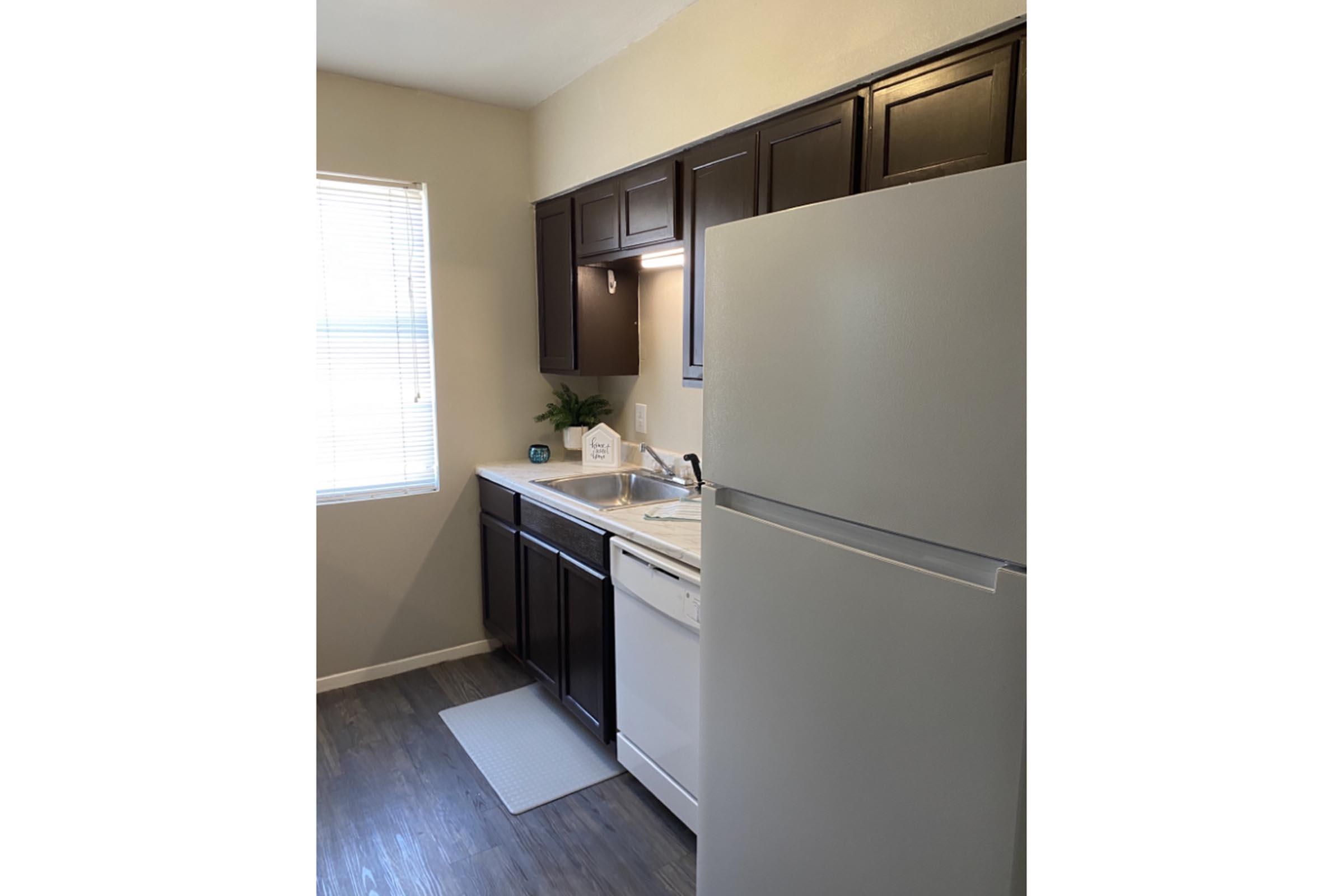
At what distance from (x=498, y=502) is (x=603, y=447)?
50 centimetres

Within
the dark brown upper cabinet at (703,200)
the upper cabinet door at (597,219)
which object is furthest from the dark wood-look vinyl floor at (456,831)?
the upper cabinet door at (597,219)

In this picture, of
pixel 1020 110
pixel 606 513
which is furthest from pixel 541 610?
pixel 1020 110

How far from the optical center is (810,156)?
184 cm

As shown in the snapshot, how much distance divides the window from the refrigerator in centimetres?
200

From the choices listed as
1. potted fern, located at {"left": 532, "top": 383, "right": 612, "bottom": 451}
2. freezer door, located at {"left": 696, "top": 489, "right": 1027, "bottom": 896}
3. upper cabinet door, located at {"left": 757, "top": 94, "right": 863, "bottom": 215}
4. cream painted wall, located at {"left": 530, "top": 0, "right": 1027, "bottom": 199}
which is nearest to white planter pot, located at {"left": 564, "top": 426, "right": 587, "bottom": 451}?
potted fern, located at {"left": 532, "top": 383, "right": 612, "bottom": 451}

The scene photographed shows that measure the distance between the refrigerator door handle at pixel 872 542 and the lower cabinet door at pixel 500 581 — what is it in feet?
5.58

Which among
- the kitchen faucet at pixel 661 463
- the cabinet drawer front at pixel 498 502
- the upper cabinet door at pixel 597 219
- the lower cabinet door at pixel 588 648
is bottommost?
the lower cabinet door at pixel 588 648

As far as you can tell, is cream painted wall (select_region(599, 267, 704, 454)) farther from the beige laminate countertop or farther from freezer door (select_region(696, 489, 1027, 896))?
freezer door (select_region(696, 489, 1027, 896))

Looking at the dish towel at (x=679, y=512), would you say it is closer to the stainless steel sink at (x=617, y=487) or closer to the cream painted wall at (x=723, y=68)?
the stainless steel sink at (x=617, y=487)

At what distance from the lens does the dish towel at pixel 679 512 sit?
2.23m
